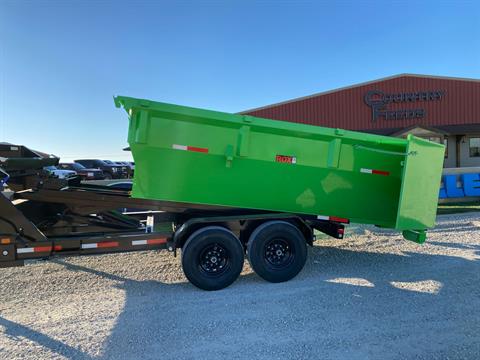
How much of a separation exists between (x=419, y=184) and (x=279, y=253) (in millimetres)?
2436

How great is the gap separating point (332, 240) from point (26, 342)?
590 centimetres

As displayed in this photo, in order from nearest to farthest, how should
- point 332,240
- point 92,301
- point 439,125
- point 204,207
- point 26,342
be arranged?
point 26,342 < point 92,301 < point 204,207 < point 332,240 < point 439,125

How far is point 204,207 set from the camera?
5281 mm

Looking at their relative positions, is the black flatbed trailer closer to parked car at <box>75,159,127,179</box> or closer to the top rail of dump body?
the top rail of dump body

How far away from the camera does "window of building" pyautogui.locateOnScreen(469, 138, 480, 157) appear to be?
2298 cm

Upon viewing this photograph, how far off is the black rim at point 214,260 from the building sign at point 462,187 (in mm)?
12396

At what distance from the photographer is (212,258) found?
518 centimetres

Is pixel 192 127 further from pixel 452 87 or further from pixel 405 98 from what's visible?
pixel 452 87

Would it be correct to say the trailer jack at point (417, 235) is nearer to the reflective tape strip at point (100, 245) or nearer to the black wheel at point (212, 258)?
the black wheel at point (212, 258)

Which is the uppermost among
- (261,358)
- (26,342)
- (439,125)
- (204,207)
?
(439,125)

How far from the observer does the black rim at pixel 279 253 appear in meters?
5.42

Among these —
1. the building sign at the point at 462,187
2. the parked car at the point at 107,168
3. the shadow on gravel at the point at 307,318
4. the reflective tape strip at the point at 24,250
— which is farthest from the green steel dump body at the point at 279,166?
the parked car at the point at 107,168

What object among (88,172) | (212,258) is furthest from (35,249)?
(88,172)

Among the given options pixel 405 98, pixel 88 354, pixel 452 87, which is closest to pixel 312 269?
pixel 88 354
